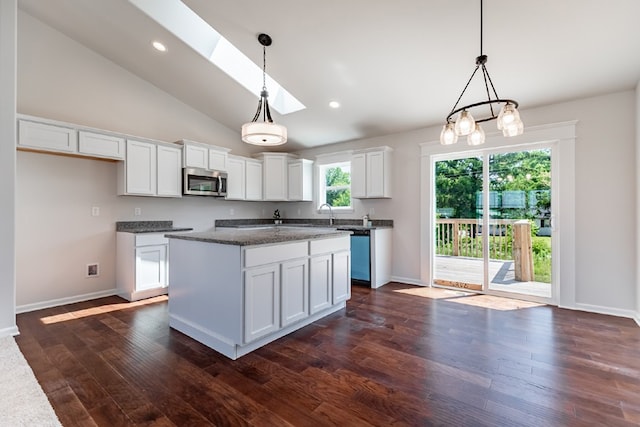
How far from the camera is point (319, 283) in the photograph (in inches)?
121

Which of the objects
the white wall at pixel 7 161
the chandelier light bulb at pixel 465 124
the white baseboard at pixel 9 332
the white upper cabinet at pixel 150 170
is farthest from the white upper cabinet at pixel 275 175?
the chandelier light bulb at pixel 465 124

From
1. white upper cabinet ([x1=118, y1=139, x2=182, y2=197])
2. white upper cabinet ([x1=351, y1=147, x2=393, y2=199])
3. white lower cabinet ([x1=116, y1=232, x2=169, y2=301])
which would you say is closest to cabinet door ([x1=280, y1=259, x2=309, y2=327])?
white lower cabinet ([x1=116, y1=232, x2=169, y2=301])

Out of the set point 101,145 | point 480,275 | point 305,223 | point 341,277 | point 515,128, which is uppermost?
point 101,145

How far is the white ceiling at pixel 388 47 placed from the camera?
251cm

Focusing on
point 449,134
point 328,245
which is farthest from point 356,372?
point 449,134

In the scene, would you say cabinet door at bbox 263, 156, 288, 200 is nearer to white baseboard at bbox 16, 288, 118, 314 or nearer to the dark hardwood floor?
white baseboard at bbox 16, 288, 118, 314

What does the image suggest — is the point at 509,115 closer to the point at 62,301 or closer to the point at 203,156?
the point at 203,156

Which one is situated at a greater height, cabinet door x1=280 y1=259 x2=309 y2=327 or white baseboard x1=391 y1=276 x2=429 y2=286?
cabinet door x1=280 y1=259 x2=309 y2=327

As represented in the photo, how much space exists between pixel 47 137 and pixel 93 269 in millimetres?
1689

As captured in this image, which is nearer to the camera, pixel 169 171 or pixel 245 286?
pixel 245 286

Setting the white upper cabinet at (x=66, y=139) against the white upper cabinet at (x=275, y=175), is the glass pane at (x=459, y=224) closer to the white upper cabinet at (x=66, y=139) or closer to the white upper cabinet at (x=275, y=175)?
the white upper cabinet at (x=275, y=175)

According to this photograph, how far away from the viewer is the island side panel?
91.7 inches

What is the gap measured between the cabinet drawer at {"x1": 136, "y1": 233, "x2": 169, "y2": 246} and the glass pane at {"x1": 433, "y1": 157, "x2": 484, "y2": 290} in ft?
13.0

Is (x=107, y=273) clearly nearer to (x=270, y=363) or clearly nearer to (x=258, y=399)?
(x=270, y=363)
